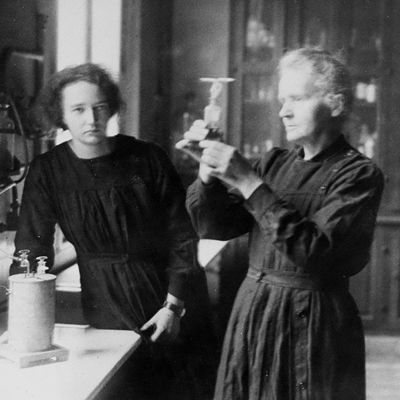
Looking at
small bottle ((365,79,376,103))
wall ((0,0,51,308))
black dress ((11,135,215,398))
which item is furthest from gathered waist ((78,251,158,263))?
small bottle ((365,79,376,103))

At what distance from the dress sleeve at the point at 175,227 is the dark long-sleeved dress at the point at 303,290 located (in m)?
0.43

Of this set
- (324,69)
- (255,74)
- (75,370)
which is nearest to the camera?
(324,69)

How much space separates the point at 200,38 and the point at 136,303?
3.10 metres

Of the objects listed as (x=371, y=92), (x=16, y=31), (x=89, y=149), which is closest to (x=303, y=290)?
(x=89, y=149)

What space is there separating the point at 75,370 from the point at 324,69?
2.92 ft

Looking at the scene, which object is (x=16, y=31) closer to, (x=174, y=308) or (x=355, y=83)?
(x=174, y=308)

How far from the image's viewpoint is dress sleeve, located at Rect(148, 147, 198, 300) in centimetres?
200

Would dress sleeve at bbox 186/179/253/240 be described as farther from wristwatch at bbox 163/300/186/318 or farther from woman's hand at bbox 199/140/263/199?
wristwatch at bbox 163/300/186/318

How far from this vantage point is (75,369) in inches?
63.4

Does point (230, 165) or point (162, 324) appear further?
point (162, 324)

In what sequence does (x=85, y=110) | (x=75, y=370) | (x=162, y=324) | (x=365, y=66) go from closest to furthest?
(x=75, y=370) → (x=85, y=110) → (x=162, y=324) → (x=365, y=66)

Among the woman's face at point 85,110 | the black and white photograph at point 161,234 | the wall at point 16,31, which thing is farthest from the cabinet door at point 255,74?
the woman's face at point 85,110

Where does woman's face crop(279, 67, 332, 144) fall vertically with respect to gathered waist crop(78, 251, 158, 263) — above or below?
above

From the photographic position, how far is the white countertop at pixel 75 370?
1.45 m
